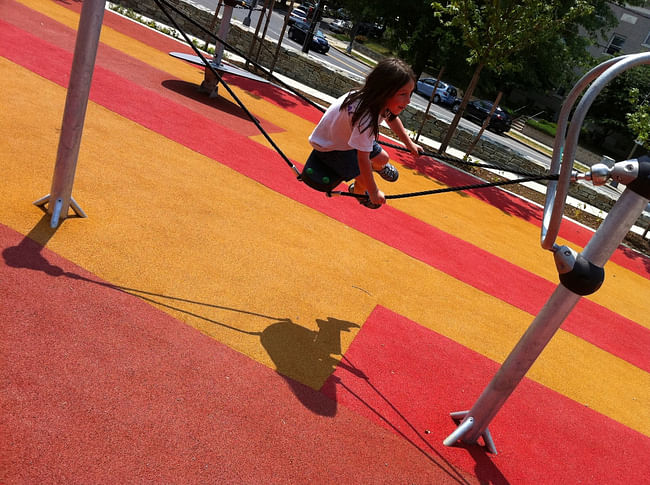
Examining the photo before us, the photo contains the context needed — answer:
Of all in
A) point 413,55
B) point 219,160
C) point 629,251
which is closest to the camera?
point 219,160

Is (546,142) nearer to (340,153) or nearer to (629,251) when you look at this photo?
(629,251)

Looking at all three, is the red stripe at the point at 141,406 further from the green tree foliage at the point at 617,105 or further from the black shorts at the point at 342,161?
the green tree foliage at the point at 617,105

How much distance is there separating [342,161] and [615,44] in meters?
51.4

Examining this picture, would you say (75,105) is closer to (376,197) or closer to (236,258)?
(236,258)

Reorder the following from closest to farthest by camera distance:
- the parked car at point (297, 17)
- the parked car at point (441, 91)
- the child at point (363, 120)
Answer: the child at point (363, 120) < the parked car at point (441, 91) < the parked car at point (297, 17)

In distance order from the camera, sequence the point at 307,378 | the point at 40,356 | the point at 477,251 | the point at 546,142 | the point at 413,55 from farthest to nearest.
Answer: the point at 546,142 < the point at 413,55 < the point at 477,251 < the point at 307,378 < the point at 40,356

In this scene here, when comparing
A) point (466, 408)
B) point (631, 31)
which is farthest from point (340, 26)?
point (466, 408)

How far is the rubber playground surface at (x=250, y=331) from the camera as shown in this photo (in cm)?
326

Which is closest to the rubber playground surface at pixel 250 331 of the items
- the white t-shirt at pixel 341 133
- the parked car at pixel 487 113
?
the white t-shirt at pixel 341 133

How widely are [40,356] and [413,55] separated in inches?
805

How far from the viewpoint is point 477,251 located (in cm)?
903

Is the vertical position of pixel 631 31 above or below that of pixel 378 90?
above

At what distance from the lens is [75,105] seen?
4.64 meters

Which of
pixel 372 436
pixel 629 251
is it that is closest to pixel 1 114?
pixel 372 436
